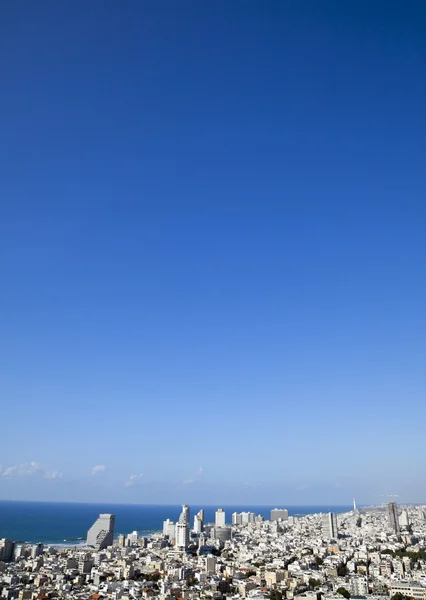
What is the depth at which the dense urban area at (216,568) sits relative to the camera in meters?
11.0

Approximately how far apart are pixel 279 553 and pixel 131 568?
7079 millimetres

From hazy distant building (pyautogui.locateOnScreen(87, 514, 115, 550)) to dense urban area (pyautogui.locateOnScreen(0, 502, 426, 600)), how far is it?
1.7 inches

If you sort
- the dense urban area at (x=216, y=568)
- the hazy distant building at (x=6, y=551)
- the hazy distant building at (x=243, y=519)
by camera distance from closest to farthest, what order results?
the dense urban area at (x=216, y=568)
the hazy distant building at (x=6, y=551)
the hazy distant building at (x=243, y=519)

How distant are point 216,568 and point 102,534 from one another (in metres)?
8.01

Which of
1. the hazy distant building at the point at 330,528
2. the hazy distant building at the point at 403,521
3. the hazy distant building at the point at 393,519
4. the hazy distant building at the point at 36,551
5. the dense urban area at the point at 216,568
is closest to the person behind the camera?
the dense urban area at the point at 216,568

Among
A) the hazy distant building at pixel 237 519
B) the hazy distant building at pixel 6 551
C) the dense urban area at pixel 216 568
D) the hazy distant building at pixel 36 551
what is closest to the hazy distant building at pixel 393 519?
the dense urban area at pixel 216 568

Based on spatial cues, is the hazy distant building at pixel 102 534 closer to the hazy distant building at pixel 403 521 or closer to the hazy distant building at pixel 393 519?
the hazy distant building at pixel 393 519

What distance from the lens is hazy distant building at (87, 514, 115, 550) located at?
20094 millimetres

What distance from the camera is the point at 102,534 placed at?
67.5 ft

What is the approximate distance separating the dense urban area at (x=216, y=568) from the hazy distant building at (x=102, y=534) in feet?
0.14

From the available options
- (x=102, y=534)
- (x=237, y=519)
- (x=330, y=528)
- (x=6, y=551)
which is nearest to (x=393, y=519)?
(x=330, y=528)

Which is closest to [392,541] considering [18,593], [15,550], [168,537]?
[168,537]

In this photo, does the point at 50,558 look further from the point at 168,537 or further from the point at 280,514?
the point at 280,514

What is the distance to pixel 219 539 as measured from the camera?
2352 centimetres
